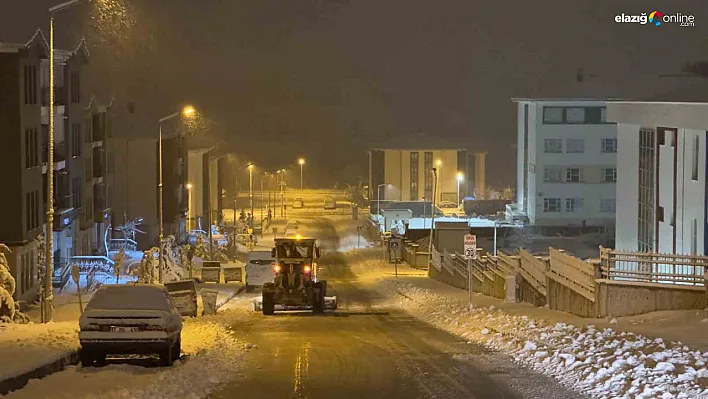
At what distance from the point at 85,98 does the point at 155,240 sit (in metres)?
19.5

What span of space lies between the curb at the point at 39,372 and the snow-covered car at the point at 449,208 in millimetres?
96580


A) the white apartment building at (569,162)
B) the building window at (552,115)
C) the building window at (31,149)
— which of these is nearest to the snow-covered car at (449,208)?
the white apartment building at (569,162)

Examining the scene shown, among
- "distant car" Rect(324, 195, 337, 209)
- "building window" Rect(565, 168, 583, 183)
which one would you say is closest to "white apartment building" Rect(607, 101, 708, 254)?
"building window" Rect(565, 168, 583, 183)

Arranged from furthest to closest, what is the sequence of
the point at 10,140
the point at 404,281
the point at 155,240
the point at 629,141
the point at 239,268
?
1. the point at 155,240
2. the point at 239,268
3. the point at 404,281
4. the point at 629,141
5. the point at 10,140

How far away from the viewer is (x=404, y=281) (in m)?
57.3

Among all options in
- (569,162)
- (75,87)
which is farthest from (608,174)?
(75,87)

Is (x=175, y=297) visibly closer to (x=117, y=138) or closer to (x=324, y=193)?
(x=117, y=138)

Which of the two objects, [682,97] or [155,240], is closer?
[682,97]

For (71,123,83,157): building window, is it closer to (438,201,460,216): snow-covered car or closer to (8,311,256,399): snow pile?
(8,311,256,399): snow pile

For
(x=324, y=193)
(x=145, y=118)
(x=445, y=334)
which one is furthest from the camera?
(x=324, y=193)

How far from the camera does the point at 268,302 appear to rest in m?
33.7

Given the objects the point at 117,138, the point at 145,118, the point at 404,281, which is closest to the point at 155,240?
the point at 117,138

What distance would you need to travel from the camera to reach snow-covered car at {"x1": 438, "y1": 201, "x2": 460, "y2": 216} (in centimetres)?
11619

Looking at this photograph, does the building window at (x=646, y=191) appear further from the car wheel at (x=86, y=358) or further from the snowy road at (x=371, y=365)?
the car wheel at (x=86, y=358)
